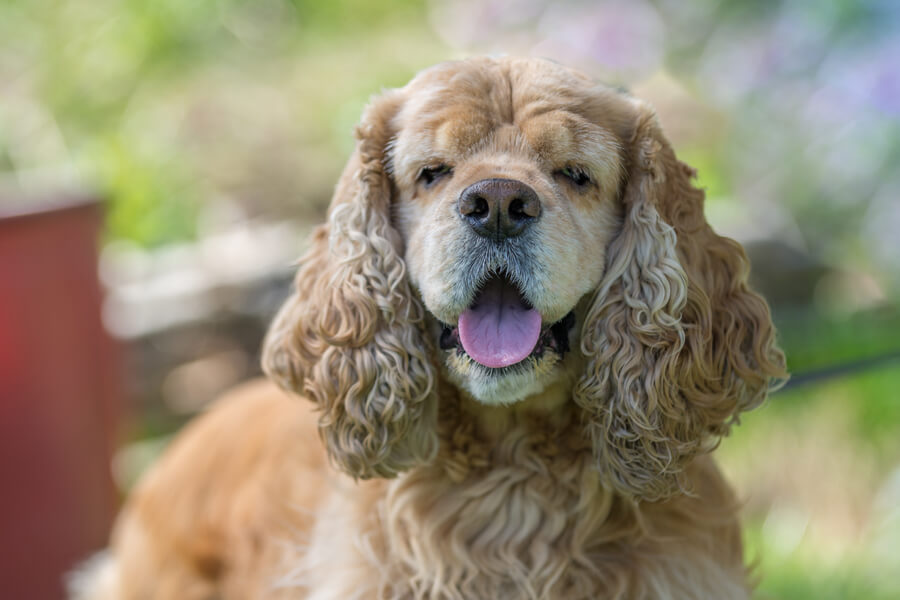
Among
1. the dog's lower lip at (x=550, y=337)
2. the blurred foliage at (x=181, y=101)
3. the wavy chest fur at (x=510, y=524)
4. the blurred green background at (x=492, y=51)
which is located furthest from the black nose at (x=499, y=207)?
the blurred foliage at (x=181, y=101)

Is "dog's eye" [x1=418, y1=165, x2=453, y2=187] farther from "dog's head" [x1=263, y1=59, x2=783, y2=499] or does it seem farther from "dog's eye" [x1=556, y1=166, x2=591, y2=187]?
"dog's eye" [x1=556, y1=166, x2=591, y2=187]

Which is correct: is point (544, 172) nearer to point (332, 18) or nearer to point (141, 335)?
point (141, 335)

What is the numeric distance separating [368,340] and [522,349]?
0.43 meters

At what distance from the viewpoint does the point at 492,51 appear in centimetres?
647

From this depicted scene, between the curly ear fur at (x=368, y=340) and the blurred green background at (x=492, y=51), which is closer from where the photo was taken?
the curly ear fur at (x=368, y=340)

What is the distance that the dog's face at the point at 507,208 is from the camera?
216 cm

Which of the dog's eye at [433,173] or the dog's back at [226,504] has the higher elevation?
the dog's eye at [433,173]

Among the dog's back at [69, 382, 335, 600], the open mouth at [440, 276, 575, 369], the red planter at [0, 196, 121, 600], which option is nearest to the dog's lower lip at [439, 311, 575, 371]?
the open mouth at [440, 276, 575, 369]

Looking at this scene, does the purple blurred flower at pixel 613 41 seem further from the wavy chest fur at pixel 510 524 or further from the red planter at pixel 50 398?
the wavy chest fur at pixel 510 524

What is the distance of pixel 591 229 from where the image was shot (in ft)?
7.64

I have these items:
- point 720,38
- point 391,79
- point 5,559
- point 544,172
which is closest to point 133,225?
point 391,79

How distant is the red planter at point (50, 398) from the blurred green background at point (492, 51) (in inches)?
13.3

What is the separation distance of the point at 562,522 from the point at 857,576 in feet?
6.24

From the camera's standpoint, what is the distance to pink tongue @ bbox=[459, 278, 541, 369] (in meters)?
2.20
